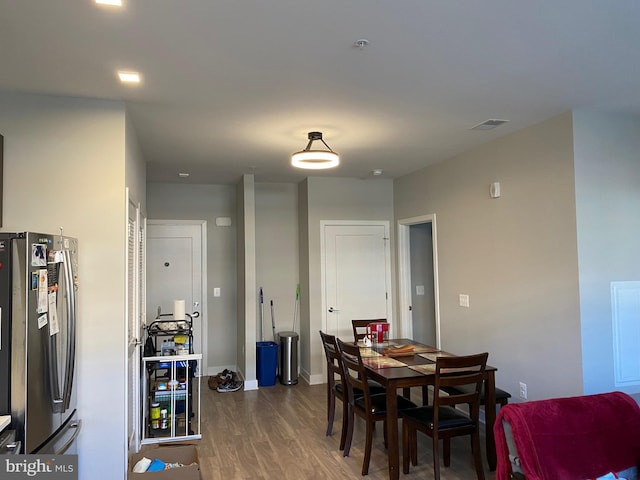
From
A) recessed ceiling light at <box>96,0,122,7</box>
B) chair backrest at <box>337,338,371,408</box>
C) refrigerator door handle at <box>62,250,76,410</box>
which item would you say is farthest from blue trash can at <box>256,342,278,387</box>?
recessed ceiling light at <box>96,0,122,7</box>

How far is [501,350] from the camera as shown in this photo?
4.17 m

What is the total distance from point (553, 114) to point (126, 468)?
3905 mm

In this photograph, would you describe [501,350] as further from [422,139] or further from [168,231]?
[168,231]

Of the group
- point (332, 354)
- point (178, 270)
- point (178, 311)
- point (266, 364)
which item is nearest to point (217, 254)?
point (178, 270)

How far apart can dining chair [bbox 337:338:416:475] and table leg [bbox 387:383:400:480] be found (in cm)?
4

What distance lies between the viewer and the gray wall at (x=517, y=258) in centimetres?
350

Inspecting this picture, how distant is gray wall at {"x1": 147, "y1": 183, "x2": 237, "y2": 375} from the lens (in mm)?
6402

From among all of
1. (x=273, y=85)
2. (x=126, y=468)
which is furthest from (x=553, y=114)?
(x=126, y=468)

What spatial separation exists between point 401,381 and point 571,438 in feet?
3.78

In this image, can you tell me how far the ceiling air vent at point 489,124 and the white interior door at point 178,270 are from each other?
3991 mm

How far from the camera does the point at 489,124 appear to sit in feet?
12.4

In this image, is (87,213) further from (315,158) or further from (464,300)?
(464,300)

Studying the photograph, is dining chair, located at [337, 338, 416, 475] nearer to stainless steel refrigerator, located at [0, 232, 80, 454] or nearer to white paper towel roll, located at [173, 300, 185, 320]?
white paper towel roll, located at [173, 300, 185, 320]

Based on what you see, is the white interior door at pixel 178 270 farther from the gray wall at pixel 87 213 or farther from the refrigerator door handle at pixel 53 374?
the refrigerator door handle at pixel 53 374
